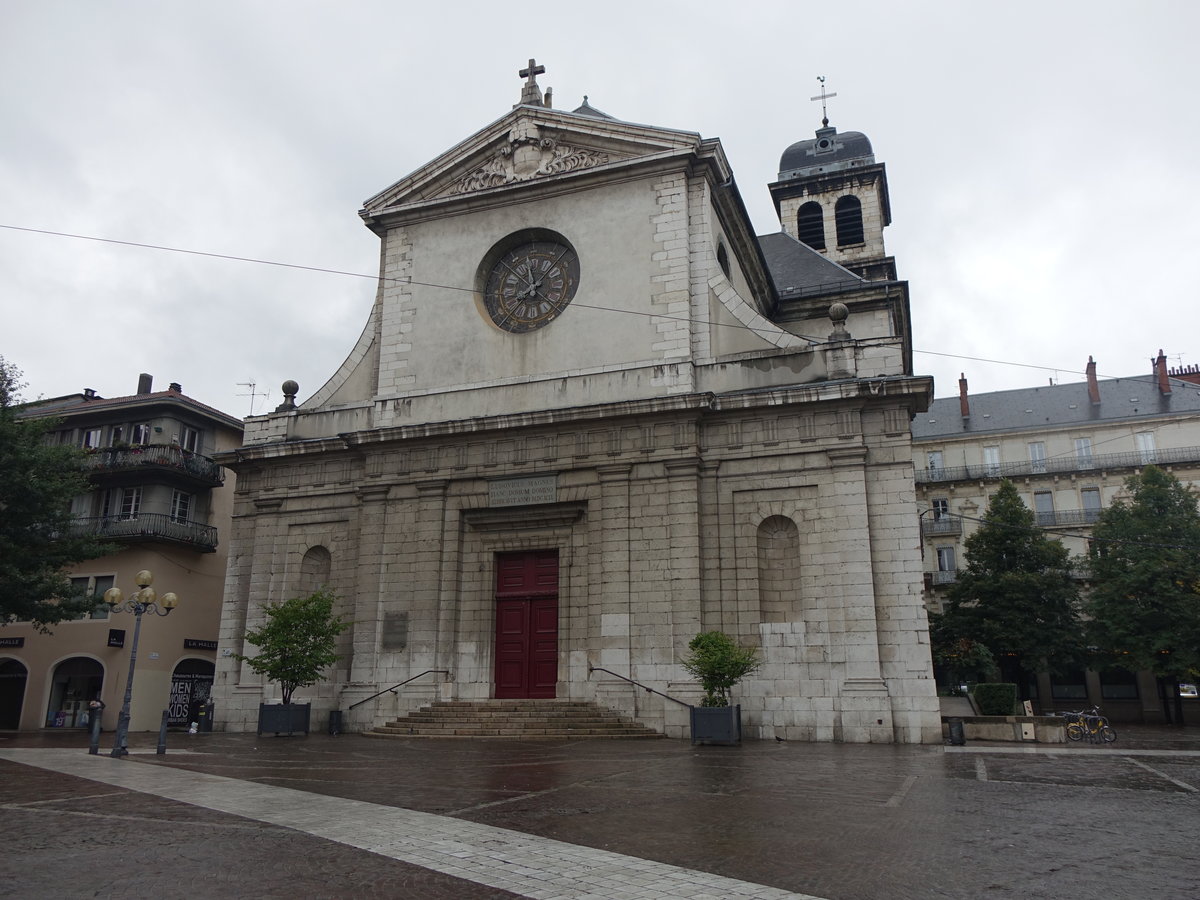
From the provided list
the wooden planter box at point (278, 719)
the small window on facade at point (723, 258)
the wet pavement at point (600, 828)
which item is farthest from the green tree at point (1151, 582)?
the wooden planter box at point (278, 719)

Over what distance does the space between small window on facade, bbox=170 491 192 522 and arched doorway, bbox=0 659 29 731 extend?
692 cm

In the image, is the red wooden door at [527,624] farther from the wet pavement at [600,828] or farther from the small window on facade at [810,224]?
the small window on facade at [810,224]

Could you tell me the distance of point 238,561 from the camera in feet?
84.5

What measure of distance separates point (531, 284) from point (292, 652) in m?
11.3

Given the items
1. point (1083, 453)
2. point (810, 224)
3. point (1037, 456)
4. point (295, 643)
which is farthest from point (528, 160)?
point (1083, 453)

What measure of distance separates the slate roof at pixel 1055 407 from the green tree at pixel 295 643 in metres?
36.0

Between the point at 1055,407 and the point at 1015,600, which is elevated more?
the point at 1055,407

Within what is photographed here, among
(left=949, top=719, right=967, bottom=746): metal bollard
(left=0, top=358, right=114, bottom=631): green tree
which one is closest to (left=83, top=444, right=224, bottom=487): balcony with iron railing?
(left=0, top=358, right=114, bottom=631): green tree

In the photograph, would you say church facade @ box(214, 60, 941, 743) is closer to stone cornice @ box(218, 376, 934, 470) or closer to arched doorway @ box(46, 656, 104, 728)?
stone cornice @ box(218, 376, 934, 470)

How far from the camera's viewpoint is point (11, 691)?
103ft

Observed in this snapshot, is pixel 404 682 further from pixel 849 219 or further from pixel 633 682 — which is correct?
pixel 849 219

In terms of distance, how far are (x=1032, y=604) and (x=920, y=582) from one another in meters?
22.7

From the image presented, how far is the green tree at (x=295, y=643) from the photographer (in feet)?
68.7

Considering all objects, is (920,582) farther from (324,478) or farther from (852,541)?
(324,478)
